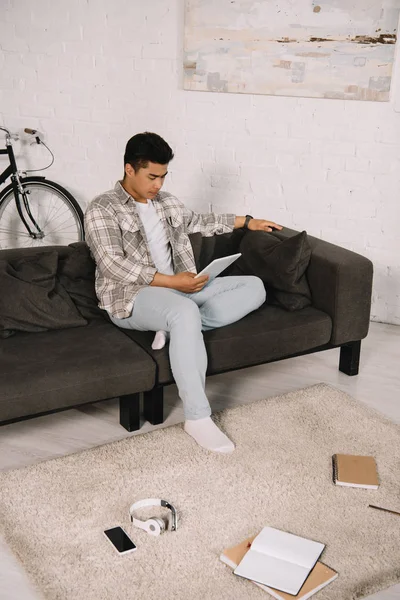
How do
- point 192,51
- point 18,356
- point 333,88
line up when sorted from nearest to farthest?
point 18,356
point 333,88
point 192,51

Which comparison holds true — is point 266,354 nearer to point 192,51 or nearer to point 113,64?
point 192,51

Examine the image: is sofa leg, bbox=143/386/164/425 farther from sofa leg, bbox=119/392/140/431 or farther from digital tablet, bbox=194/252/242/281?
digital tablet, bbox=194/252/242/281

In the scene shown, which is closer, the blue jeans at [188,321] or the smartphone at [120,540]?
the smartphone at [120,540]

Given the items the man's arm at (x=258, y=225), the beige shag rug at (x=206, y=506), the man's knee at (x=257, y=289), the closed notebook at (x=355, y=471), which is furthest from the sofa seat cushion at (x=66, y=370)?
the man's arm at (x=258, y=225)

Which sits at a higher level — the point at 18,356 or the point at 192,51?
the point at 192,51

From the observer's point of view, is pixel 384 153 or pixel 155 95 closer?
pixel 384 153

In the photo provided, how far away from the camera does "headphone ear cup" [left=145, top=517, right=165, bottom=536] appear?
2.11 meters

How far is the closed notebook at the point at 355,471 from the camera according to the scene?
7.86ft

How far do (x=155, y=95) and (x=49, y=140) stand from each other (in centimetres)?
80

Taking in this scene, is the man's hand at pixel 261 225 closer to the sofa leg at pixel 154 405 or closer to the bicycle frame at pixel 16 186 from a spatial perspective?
the sofa leg at pixel 154 405

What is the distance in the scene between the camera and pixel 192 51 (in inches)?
155

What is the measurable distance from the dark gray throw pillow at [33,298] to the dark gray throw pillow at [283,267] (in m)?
0.84

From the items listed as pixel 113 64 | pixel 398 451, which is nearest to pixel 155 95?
pixel 113 64

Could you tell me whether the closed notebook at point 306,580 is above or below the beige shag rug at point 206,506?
above
